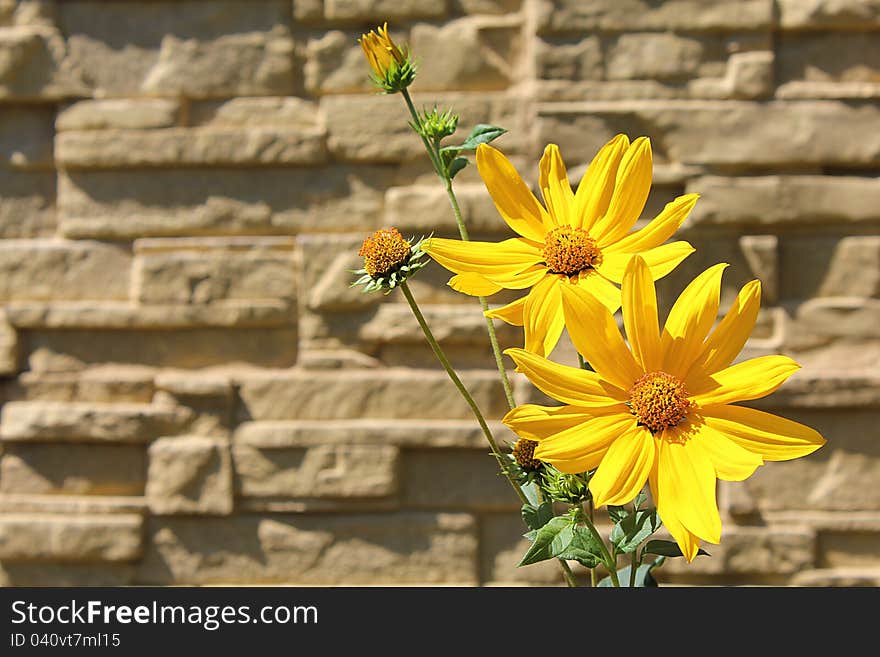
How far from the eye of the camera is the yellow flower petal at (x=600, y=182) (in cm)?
38

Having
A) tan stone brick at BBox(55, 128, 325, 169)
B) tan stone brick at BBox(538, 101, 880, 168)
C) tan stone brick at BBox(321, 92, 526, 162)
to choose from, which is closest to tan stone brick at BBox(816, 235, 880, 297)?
tan stone brick at BBox(538, 101, 880, 168)

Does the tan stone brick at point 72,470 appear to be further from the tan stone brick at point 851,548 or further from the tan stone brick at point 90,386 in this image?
the tan stone brick at point 851,548

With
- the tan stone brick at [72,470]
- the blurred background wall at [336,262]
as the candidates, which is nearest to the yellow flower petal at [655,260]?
the blurred background wall at [336,262]

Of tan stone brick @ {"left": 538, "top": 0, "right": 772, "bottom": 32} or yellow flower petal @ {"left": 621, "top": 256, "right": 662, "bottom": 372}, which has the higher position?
tan stone brick @ {"left": 538, "top": 0, "right": 772, "bottom": 32}

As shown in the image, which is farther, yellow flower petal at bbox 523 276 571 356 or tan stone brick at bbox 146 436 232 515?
tan stone brick at bbox 146 436 232 515

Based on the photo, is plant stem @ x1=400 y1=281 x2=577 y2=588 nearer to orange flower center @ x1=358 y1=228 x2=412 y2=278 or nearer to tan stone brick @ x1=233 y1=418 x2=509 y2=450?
orange flower center @ x1=358 y1=228 x2=412 y2=278

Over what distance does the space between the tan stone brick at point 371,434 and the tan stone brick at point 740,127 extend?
40 centimetres

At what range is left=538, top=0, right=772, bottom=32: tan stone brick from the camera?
992 mm

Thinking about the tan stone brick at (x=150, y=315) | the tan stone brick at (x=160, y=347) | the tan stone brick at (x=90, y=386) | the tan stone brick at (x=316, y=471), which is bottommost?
the tan stone brick at (x=316, y=471)

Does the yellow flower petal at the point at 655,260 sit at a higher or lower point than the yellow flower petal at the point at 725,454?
higher

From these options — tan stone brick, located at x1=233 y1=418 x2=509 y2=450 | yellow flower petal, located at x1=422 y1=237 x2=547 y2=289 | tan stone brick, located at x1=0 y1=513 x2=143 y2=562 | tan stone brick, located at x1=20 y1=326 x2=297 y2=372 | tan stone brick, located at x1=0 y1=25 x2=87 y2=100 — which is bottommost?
yellow flower petal, located at x1=422 y1=237 x2=547 y2=289

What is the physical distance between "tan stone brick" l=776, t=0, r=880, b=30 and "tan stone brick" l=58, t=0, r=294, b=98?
637 mm
